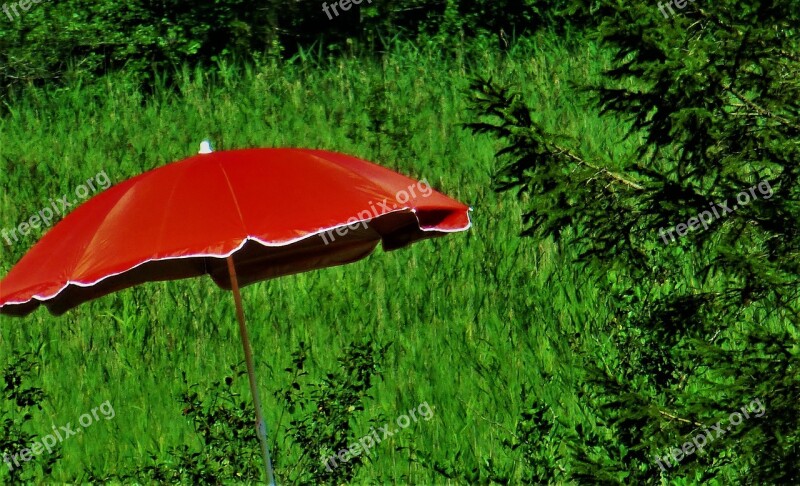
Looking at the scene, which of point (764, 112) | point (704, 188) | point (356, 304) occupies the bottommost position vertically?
point (356, 304)

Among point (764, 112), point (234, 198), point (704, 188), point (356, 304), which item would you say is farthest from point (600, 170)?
point (356, 304)

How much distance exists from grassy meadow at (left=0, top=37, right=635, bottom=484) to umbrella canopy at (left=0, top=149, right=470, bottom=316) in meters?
0.61

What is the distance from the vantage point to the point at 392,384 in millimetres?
7473

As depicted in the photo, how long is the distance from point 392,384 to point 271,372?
0.83 m

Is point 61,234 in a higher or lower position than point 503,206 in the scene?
higher

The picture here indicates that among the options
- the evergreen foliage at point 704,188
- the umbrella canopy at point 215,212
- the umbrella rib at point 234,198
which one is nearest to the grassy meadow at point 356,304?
the umbrella canopy at point 215,212

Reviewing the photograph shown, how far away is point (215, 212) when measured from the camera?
4543 millimetres

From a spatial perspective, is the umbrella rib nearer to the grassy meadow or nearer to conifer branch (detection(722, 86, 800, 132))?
the grassy meadow

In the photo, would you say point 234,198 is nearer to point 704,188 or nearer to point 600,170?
point 600,170

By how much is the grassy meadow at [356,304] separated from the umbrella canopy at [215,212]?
2.01ft

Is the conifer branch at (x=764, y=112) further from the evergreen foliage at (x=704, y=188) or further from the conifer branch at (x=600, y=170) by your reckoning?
the conifer branch at (x=600, y=170)

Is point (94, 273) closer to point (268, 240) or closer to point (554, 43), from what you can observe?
point (268, 240)

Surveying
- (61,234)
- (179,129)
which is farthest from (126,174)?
(61,234)

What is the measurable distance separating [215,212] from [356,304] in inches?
159
